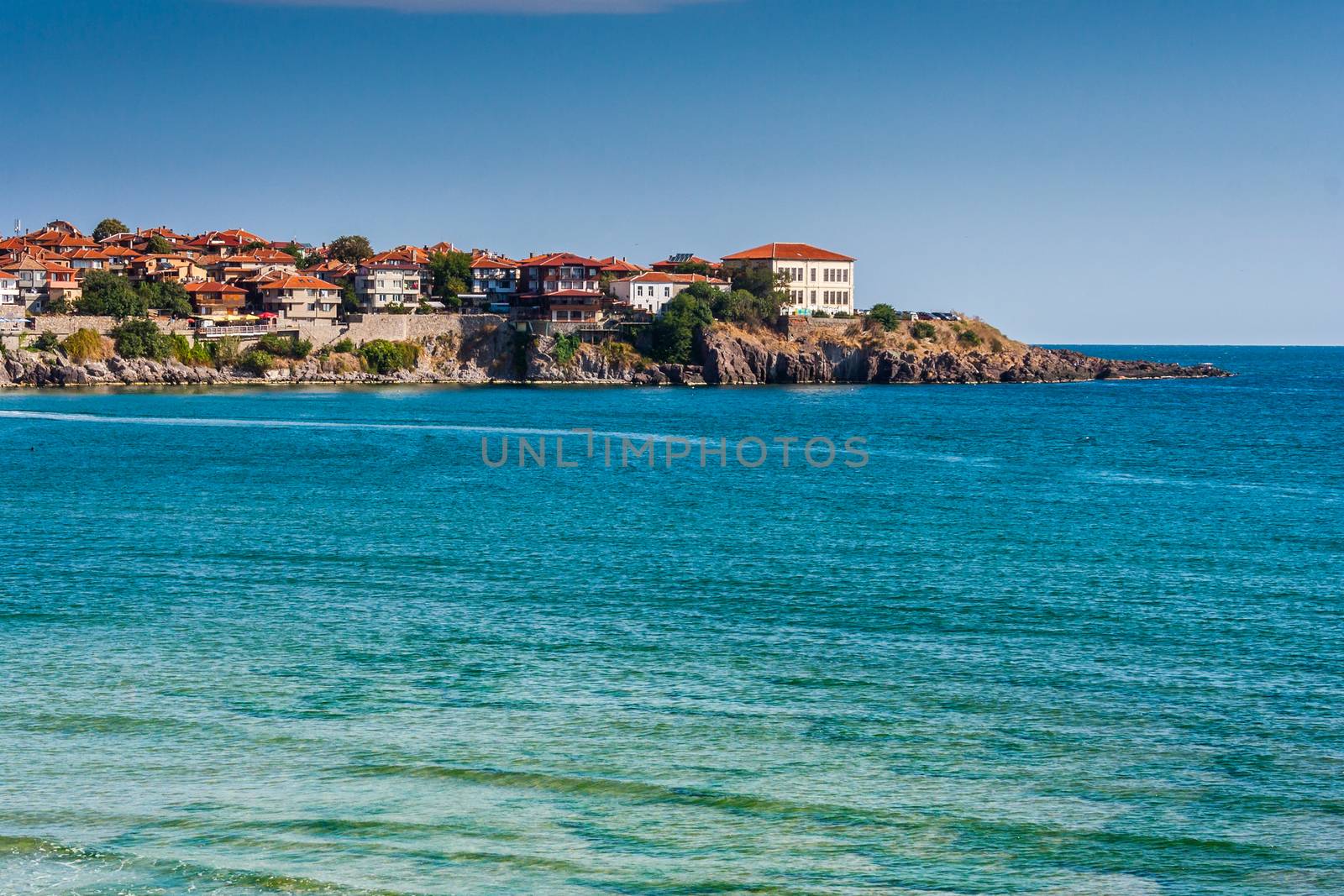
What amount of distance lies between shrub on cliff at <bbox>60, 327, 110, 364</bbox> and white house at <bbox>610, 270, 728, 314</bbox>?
132ft

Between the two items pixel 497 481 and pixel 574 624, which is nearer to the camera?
pixel 574 624

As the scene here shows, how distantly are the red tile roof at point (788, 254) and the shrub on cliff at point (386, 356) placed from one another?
34.7m

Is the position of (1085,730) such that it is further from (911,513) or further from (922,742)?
(911,513)

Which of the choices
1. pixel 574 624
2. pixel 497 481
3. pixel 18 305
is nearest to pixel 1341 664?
pixel 574 624

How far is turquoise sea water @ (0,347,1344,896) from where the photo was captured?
39.3 feet

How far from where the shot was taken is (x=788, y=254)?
386ft

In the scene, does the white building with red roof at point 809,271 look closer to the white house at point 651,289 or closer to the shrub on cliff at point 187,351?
the white house at point 651,289

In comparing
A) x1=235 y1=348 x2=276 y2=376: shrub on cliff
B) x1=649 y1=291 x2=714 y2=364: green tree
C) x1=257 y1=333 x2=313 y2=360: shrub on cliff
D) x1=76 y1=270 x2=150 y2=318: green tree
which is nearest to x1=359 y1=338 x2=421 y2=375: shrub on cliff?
x1=257 y1=333 x2=313 y2=360: shrub on cliff

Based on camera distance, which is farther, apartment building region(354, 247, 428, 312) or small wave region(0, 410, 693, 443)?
apartment building region(354, 247, 428, 312)

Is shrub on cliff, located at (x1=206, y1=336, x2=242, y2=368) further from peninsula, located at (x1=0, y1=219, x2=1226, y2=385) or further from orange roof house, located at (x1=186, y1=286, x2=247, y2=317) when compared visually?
orange roof house, located at (x1=186, y1=286, x2=247, y2=317)

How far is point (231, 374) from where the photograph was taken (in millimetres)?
90312

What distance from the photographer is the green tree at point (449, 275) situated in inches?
4240

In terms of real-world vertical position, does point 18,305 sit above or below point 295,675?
above

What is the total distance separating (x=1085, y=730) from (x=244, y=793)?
31.7ft
